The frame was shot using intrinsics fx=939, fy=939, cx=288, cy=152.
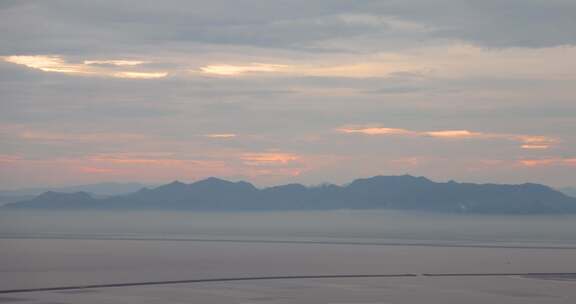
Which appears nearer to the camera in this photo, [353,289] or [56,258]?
[353,289]

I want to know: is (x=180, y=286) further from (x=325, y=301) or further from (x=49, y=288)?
(x=325, y=301)

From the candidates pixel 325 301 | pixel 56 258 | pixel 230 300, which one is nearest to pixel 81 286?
pixel 230 300

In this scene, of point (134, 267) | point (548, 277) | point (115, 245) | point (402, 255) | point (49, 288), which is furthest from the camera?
point (115, 245)

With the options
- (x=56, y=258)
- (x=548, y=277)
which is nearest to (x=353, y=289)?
(x=548, y=277)

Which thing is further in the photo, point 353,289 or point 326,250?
point 326,250

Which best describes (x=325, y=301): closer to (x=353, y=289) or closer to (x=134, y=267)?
(x=353, y=289)

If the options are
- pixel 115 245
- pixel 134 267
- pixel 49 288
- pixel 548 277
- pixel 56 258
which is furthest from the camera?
pixel 115 245

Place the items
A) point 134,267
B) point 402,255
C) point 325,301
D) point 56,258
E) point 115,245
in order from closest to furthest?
point 325,301, point 134,267, point 56,258, point 402,255, point 115,245

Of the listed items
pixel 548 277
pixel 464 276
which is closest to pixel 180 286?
pixel 464 276

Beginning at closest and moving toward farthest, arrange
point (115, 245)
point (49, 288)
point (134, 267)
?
point (49, 288)
point (134, 267)
point (115, 245)
